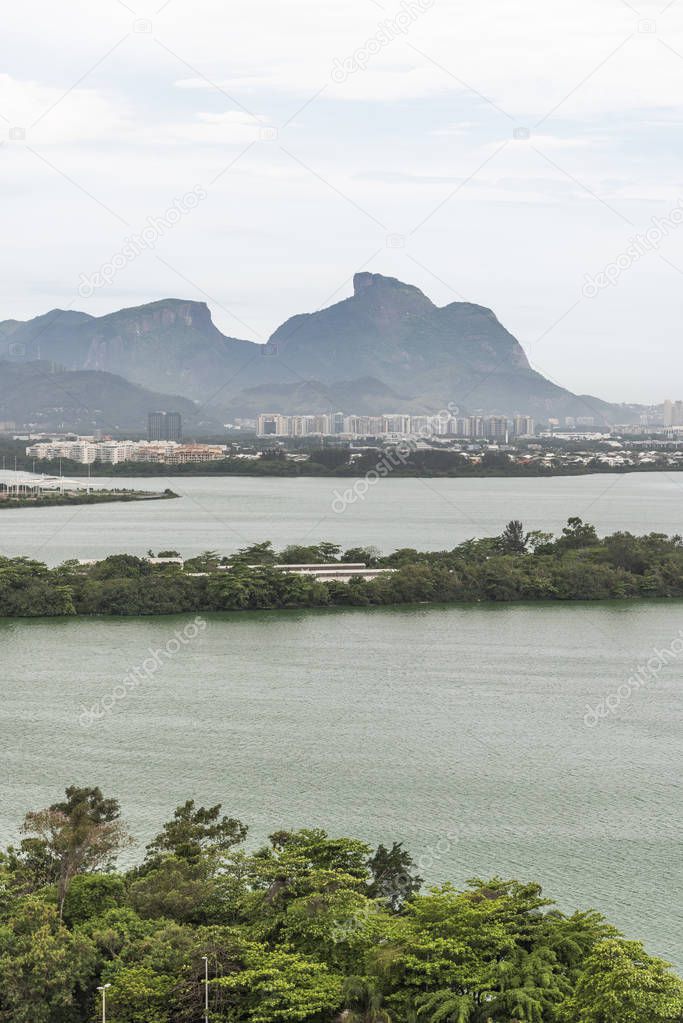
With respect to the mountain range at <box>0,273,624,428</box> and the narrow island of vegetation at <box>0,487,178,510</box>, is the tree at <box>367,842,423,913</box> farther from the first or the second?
the mountain range at <box>0,273,624,428</box>

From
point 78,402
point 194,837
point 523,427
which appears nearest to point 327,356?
point 78,402

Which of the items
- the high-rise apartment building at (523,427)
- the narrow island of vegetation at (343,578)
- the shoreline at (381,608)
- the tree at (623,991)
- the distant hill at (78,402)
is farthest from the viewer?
the distant hill at (78,402)

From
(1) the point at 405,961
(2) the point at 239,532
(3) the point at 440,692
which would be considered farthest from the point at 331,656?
(2) the point at 239,532

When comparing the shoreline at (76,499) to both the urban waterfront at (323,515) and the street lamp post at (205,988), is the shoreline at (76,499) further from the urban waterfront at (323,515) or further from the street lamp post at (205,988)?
the street lamp post at (205,988)

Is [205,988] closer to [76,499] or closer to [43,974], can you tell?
[43,974]

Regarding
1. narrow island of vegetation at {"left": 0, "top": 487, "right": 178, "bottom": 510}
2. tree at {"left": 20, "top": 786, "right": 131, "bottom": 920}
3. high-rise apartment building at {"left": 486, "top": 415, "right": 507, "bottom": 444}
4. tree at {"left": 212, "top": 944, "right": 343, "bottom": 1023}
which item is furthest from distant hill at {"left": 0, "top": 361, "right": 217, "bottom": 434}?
tree at {"left": 212, "top": 944, "right": 343, "bottom": 1023}

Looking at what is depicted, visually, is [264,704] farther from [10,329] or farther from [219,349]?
[10,329]

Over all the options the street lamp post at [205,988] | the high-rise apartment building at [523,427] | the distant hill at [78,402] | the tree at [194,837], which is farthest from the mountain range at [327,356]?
the street lamp post at [205,988]
